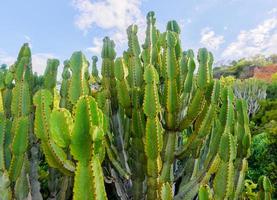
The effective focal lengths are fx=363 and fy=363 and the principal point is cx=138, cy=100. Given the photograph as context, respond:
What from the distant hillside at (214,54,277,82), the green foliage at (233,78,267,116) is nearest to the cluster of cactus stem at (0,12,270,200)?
the green foliage at (233,78,267,116)

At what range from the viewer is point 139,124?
342 centimetres

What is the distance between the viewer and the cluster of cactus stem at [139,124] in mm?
2730

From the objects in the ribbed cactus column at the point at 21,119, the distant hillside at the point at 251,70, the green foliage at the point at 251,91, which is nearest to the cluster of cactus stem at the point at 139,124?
the ribbed cactus column at the point at 21,119

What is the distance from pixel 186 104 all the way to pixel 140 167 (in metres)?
0.78

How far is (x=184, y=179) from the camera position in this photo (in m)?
3.66

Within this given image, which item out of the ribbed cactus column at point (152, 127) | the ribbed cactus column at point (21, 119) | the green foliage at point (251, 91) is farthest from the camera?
Result: the green foliage at point (251, 91)

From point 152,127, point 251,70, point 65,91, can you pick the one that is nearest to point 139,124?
point 152,127

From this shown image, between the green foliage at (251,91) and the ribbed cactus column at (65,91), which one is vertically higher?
the green foliage at (251,91)

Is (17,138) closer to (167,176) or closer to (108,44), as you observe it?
(167,176)

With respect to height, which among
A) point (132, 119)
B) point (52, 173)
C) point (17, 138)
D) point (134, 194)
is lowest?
point (134, 194)

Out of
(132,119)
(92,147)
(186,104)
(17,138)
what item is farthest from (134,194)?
(92,147)

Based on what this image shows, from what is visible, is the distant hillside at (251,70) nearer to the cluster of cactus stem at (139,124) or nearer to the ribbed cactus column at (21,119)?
the cluster of cactus stem at (139,124)

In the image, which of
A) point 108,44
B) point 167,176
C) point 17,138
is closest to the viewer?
point 17,138

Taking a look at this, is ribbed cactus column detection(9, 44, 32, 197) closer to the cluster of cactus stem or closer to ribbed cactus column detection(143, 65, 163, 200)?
the cluster of cactus stem
